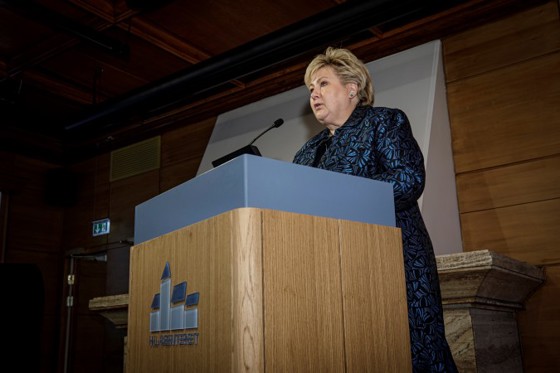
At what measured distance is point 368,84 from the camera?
1.75m

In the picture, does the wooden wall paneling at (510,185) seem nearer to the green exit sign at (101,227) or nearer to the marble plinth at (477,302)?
Answer: the marble plinth at (477,302)

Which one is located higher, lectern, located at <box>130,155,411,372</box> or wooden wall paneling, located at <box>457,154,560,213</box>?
wooden wall paneling, located at <box>457,154,560,213</box>

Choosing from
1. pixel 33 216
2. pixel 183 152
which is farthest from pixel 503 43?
pixel 33 216

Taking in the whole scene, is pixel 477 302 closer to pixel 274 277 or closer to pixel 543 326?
pixel 543 326

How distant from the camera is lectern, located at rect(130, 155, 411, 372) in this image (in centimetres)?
94

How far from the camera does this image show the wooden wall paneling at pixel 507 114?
3164 mm

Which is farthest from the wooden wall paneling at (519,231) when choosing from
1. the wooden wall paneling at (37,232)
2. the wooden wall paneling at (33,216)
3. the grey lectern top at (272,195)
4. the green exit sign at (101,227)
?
the wooden wall paneling at (33,216)

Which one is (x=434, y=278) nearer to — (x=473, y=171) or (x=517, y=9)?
(x=473, y=171)

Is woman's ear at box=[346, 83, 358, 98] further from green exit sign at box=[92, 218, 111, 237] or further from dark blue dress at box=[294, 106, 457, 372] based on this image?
green exit sign at box=[92, 218, 111, 237]

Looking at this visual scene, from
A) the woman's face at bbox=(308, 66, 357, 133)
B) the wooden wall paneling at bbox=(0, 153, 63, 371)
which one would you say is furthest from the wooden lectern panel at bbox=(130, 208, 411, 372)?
the wooden wall paneling at bbox=(0, 153, 63, 371)

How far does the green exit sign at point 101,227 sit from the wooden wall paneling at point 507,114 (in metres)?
3.57

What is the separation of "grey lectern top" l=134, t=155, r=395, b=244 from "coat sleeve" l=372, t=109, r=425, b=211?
7 centimetres

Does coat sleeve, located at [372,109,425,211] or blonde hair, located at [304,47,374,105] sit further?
blonde hair, located at [304,47,374,105]

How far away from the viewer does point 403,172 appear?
4.38 feet
